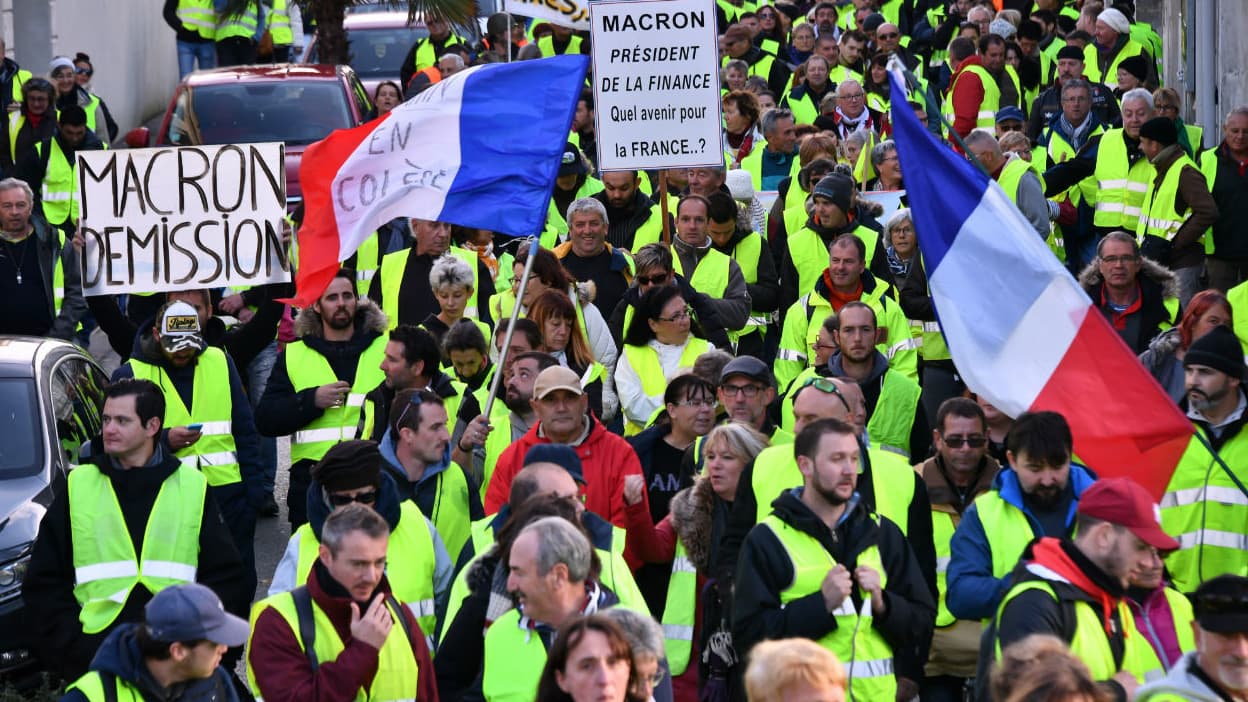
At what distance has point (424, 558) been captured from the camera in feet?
25.2

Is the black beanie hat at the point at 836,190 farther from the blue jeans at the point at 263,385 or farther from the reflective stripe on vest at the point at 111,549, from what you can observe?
the reflective stripe on vest at the point at 111,549

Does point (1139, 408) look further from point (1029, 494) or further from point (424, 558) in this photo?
point (424, 558)

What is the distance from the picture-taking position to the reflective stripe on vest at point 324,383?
10406mm

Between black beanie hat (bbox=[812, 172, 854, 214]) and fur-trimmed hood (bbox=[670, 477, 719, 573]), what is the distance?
14.8 ft

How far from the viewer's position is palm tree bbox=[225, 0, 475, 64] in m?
22.0

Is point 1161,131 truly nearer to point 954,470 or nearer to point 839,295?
point 839,295

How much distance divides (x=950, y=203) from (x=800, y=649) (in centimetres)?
270

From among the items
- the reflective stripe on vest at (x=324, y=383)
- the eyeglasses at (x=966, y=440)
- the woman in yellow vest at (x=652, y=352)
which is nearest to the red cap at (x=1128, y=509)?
the eyeglasses at (x=966, y=440)

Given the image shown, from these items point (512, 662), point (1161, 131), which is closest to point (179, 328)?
point (512, 662)

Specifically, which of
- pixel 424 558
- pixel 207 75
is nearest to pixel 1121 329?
pixel 424 558

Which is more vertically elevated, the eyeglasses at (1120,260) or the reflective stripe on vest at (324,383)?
the eyeglasses at (1120,260)

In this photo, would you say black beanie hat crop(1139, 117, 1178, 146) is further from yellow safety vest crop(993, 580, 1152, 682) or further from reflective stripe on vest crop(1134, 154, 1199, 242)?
yellow safety vest crop(993, 580, 1152, 682)

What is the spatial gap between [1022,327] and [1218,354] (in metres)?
1.61

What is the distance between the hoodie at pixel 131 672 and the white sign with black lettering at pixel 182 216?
4.98 m
